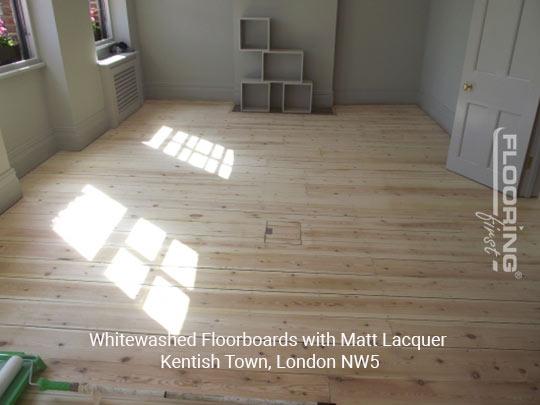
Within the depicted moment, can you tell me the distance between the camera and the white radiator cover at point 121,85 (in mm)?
5293

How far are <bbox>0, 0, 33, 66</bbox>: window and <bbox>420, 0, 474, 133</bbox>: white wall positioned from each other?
4699 millimetres

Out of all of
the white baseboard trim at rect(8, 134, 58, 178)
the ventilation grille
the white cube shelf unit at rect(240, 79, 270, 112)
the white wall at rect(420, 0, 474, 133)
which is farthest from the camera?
the white cube shelf unit at rect(240, 79, 270, 112)

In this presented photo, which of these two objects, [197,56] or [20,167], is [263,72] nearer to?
[197,56]

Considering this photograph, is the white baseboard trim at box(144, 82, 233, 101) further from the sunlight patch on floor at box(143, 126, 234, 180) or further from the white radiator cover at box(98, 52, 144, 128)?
the sunlight patch on floor at box(143, 126, 234, 180)

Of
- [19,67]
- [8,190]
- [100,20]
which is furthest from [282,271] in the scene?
[100,20]

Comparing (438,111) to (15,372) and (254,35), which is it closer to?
(254,35)

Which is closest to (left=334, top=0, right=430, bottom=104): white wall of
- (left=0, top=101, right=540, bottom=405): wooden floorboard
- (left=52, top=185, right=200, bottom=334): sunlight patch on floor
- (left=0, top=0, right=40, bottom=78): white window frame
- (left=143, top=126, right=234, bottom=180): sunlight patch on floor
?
(left=0, top=101, right=540, bottom=405): wooden floorboard

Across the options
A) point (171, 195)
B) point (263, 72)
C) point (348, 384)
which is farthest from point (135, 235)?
point (263, 72)

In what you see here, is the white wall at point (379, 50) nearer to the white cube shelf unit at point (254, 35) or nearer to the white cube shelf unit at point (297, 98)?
the white cube shelf unit at point (297, 98)

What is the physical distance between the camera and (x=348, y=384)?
1.99 metres

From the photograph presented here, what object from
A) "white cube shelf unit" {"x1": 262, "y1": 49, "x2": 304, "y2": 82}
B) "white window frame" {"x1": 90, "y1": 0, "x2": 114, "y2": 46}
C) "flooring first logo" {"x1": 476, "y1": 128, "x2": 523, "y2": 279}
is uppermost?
"white window frame" {"x1": 90, "y1": 0, "x2": 114, "y2": 46}

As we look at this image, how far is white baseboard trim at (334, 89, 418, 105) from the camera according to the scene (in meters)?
6.67

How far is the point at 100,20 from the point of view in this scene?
5.91 metres

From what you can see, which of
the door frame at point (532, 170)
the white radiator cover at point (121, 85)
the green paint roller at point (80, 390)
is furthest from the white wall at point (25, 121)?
the door frame at point (532, 170)
